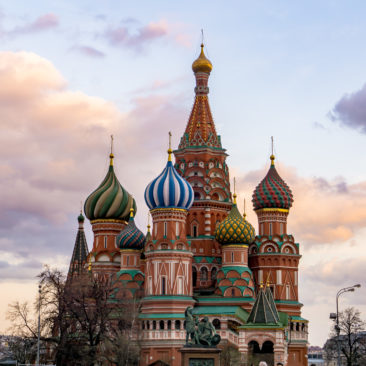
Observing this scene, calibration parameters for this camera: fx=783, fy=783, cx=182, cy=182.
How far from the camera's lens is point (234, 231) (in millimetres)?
59031

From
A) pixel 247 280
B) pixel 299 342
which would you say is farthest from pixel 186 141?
pixel 299 342

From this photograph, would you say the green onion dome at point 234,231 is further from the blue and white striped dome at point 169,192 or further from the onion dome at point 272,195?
the onion dome at point 272,195

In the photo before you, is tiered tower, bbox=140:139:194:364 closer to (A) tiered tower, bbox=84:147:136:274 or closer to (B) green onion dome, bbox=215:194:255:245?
(B) green onion dome, bbox=215:194:255:245

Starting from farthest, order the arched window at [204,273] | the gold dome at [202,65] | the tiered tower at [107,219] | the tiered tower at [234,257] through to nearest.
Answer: the gold dome at [202,65] < the tiered tower at [107,219] < the arched window at [204,273] < the tiered tower at [234,257]

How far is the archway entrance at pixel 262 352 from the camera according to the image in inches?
2048

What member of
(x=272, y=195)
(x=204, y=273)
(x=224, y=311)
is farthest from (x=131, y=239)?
(x=272, y=195)

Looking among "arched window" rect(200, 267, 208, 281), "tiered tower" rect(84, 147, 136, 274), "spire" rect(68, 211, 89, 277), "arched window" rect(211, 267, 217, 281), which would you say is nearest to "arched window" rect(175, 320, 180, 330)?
"arched window" rect(200, 267, 208, 281)

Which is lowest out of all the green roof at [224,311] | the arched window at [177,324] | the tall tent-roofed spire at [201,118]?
the arched window at [177,324]

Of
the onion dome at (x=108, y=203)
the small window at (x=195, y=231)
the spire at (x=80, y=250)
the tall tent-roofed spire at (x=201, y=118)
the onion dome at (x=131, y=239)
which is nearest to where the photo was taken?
the onion dome at (x=131, y=239)

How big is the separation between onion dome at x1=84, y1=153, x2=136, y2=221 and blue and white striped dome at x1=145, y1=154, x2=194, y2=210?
7799mm

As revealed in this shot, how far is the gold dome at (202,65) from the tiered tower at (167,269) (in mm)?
12422

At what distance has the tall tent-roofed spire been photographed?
65125 millimetres

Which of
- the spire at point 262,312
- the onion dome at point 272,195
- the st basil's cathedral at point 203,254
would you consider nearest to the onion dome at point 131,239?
the st basil's cathedral at point 203,254

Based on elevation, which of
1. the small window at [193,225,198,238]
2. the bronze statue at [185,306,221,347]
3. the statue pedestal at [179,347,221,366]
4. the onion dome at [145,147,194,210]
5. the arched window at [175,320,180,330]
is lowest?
the statue pedestal at [179,347,221,366]
